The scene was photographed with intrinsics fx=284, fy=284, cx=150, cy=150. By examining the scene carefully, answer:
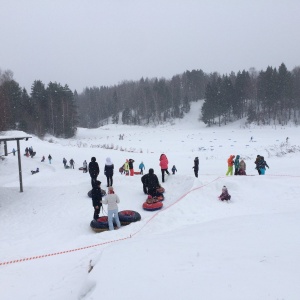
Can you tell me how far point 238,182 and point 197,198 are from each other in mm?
2317

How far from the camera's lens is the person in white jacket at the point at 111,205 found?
34.2 ft

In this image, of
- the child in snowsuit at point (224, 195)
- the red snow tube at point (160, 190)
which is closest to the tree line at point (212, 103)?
the red snow tube at point (160, 190)

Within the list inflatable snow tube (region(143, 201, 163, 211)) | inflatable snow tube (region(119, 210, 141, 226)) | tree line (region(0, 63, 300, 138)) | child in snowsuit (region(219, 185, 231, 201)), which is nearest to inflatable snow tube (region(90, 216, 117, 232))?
inflatable snow tube (region(119, 210, 141, 226))

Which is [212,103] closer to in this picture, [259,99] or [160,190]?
[259,99]

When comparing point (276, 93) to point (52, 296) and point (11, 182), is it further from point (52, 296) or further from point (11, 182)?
point (52, 296)

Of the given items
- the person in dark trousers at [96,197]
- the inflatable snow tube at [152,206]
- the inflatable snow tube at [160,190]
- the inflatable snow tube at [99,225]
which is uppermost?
the person in dark trousers at [96,197]

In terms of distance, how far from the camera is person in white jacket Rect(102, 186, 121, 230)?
34.2 feet

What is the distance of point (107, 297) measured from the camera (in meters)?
4.69

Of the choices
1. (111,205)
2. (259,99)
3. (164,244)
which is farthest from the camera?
(259,99)

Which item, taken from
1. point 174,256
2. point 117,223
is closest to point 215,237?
point 174,256

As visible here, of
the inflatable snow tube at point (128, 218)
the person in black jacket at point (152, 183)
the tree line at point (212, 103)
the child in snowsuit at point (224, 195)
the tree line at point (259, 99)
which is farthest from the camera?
the tree line at point (259, 99)

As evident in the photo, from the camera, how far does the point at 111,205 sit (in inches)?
414

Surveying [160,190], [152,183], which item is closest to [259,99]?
[160,190]

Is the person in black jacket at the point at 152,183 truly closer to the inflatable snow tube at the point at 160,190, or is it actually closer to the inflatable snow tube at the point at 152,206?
the inflatable snow tube at the point at 160,190
